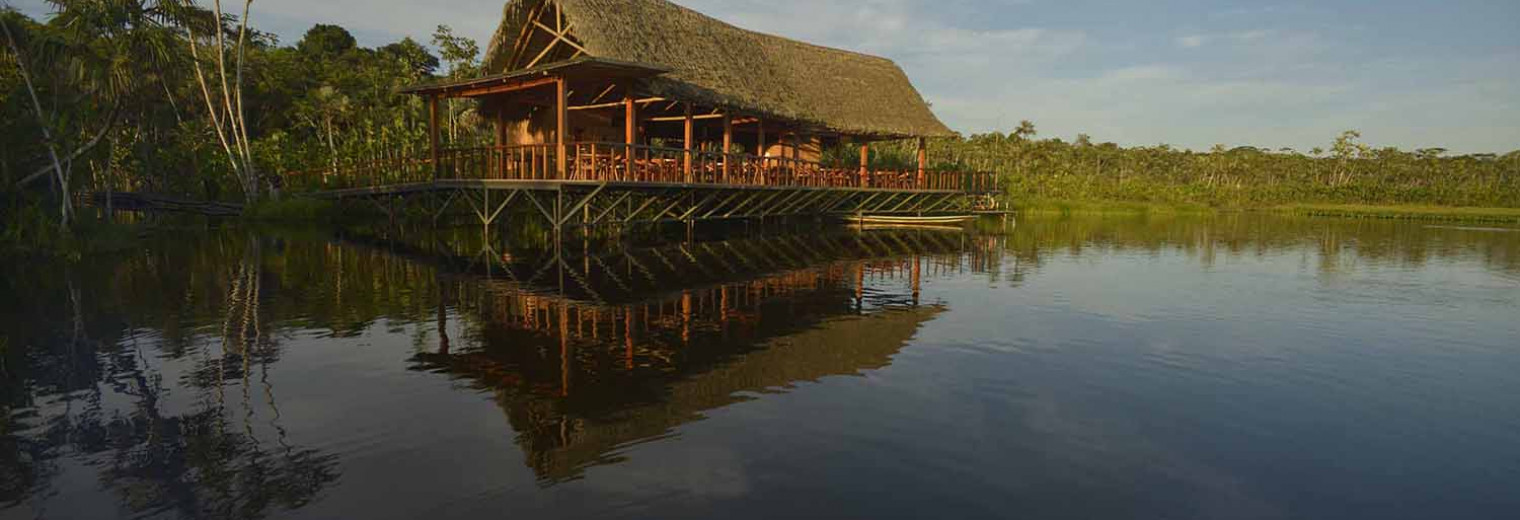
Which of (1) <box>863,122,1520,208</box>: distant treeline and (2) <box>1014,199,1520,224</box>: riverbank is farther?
(1) <box>863,122,1520,208</box>: distant treeline

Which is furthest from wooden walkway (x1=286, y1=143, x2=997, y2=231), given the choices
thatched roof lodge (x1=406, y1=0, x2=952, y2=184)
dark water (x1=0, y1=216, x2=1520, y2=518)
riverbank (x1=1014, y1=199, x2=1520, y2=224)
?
riverbank (x1=1014, y1=199, x2=1520, y2=224)

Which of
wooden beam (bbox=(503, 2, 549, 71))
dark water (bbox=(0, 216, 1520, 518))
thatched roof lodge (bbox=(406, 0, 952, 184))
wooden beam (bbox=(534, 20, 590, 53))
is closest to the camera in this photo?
dark water (bbox=(0, 216, 1520, 518))

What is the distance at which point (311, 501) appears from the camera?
4.56m

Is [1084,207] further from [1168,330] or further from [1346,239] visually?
[1168,330]

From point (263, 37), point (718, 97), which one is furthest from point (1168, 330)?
point (263, 37)

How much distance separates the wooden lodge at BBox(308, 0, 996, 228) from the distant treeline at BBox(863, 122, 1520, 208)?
16.9m

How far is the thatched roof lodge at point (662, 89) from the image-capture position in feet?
62.2

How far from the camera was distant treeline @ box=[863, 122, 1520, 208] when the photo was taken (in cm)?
6078

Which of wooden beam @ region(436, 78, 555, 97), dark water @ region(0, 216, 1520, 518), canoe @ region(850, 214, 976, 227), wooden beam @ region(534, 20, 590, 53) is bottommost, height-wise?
dark water @ region(0, 216, 1520, 518)

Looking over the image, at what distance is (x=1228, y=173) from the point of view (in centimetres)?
8675

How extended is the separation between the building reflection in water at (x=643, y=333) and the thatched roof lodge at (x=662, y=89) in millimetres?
4550

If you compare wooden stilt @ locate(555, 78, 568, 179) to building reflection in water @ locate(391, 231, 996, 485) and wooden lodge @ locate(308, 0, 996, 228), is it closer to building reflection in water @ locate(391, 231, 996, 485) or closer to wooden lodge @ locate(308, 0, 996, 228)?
wooden lodge @ locate(308, 0, 996, 228)

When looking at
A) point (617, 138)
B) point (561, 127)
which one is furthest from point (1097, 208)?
point (561, 127)

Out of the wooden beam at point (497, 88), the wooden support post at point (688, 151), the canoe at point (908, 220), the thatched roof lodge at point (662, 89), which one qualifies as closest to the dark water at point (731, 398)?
the wooden beam at point (497, 88)
